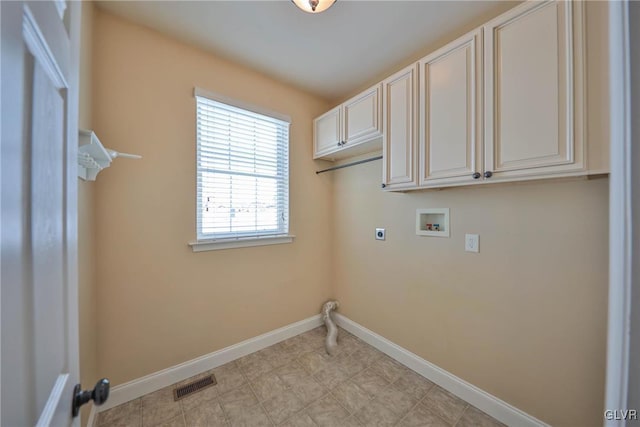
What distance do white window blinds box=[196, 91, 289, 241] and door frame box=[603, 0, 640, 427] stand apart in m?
2.15

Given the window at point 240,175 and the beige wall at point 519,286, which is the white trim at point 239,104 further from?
the beige wall at point 519,286

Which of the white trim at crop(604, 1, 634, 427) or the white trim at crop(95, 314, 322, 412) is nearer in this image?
the white trim at crop(604, 1, 634, 427)

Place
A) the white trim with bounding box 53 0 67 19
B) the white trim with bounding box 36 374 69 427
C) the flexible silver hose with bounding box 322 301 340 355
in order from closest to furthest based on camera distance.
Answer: the white trim with bounding box 36 374 69 427
the white trim with bounding box 53 0 67 19
the flexible silver hose with bounding box 322 301 340 355

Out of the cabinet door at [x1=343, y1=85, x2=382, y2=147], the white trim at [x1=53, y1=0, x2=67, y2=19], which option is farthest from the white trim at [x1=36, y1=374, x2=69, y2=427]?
the cabinet door at [x1=343, y1=85, x2=382, y2=147]

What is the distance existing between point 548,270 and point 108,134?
9.64ft

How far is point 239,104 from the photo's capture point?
212cm

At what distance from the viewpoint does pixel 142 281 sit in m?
1.70

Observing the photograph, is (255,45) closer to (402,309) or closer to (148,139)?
(148,139)

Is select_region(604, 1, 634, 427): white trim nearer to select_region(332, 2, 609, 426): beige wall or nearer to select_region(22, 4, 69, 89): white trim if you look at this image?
select_region(332, 2, 609, 426): beige wall

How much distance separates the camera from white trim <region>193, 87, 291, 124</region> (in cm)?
192

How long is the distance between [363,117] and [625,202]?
5.43ft

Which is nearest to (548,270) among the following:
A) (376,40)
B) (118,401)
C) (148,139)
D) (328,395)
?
(328,395)

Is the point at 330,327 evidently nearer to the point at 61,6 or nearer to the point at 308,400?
the point at 308,400

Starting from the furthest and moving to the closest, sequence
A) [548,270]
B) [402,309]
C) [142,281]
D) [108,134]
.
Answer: [402,309] < [142,281] < [108,134] < [548,270]
